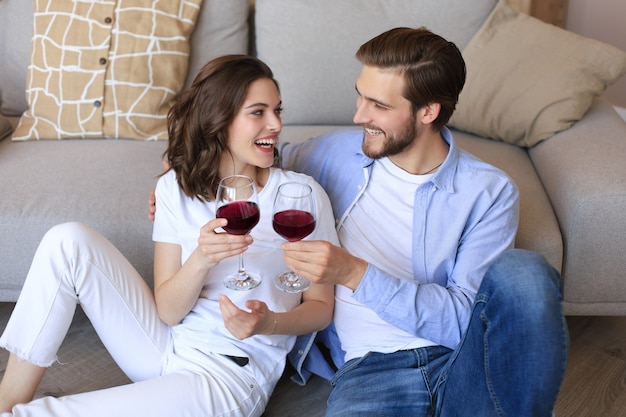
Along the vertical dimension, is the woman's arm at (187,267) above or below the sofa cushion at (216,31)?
below

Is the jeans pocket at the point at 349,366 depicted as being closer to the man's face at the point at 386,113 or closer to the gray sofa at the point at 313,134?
the man's face at the point at 386,113

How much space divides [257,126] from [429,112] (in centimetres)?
45

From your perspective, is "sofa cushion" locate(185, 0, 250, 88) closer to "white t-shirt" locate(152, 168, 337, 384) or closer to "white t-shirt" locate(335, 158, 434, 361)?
"white t-shirt" locate(152, 168, 337, 384)

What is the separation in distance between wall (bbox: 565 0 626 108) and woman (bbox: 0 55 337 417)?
10.2 feet

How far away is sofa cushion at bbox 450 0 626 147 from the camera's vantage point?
2455mm

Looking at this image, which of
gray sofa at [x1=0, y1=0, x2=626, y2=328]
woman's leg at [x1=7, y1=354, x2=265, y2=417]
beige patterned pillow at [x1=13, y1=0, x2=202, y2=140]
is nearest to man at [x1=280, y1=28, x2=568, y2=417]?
woman's leg at [x1=7, y1=354, x2=265, y2=417]

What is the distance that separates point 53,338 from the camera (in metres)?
1.70

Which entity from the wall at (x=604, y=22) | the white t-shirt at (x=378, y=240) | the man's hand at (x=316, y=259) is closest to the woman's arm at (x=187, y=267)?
the man's hand at (x=316, y=259)

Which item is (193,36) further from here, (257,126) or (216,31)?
(257,126)

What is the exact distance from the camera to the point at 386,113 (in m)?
1.80

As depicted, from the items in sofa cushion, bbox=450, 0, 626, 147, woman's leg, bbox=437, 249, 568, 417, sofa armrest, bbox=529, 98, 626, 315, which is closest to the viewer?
woman's leg, bbox=437, 249, 568, 417

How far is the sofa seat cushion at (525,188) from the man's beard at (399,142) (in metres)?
0.49

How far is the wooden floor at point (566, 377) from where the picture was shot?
2.04 meters

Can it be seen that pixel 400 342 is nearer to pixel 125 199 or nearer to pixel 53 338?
pixel 53 338
